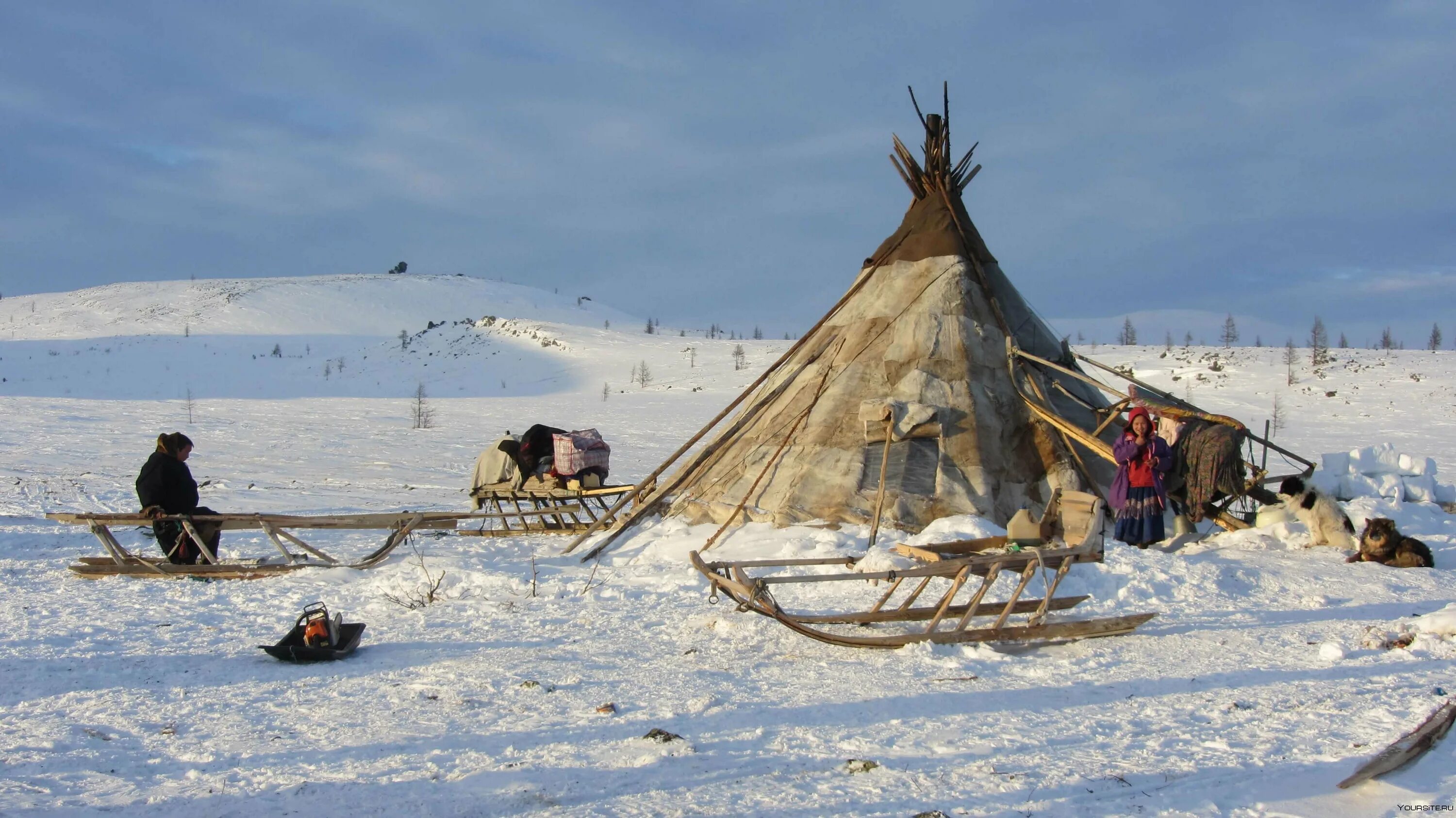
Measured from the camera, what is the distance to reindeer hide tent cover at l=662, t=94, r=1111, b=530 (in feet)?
30.2

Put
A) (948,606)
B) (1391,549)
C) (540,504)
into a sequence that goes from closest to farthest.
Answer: (948,606) → (1391,549) → (540,504)

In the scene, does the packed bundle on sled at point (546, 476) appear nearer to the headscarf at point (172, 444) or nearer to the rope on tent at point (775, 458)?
the rope on tent at point (775, 458)

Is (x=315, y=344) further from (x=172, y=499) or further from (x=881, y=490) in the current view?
(x=881, y=490)

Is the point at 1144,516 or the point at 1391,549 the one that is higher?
the point at 1144,516

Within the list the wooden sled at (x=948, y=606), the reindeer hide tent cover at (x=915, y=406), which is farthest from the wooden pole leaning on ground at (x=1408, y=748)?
the reindeer hide tent cover at (x=915, y=406)

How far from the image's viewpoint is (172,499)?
29.2ft

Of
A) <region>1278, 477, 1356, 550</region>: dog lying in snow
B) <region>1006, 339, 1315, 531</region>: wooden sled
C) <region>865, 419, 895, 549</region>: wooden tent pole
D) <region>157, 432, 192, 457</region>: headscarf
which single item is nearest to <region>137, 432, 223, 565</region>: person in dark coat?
<region>157, 432, 192, 457</region>: headscarf

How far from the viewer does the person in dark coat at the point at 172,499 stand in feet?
28.9

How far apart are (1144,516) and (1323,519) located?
171 centimetres

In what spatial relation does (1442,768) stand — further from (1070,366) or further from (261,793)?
(1070,366)

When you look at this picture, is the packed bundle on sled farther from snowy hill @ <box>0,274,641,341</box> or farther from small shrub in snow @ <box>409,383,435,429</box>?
snowy hill @ <box>0,274,641,341</box>

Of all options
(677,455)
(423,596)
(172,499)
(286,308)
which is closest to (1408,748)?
(423,596)

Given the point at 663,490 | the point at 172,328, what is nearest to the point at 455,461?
the point at 663,490

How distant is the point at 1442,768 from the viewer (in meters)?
4.09
